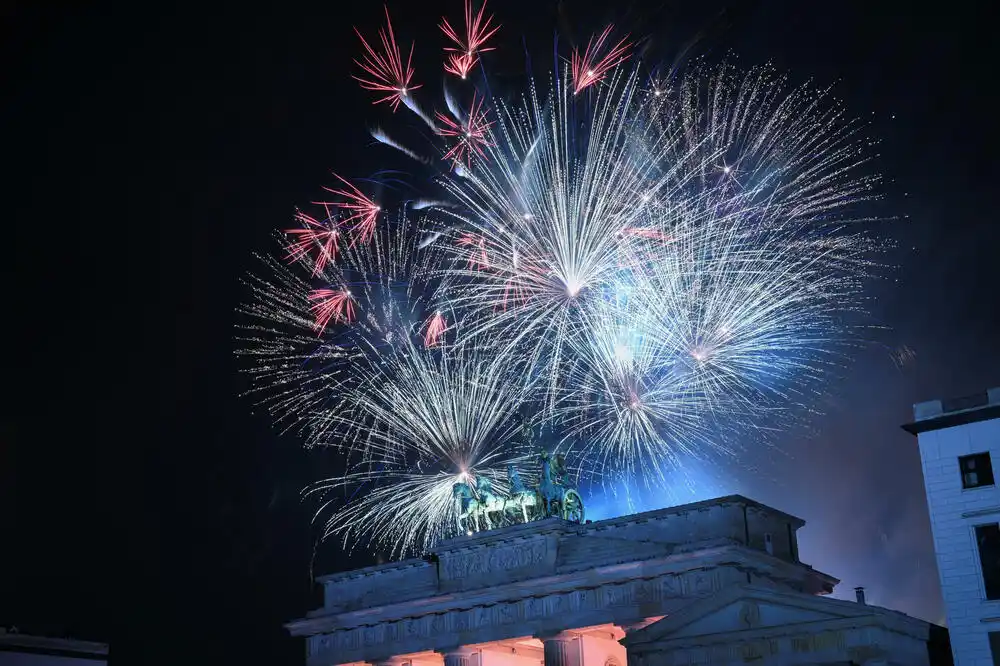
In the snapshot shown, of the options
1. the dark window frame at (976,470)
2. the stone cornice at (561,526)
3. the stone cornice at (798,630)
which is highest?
the stone cornice at (561,526)

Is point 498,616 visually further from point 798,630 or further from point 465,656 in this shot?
point 798,630

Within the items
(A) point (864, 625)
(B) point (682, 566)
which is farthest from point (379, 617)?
(A) point (864, 625)

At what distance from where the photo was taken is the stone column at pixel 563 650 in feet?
183

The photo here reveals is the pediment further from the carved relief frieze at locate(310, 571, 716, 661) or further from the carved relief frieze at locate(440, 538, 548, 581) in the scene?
the carved relief frieze at locate(440, 538, 548, 581)

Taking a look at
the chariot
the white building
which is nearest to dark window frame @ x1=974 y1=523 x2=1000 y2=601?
the white building

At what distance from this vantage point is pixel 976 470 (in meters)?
45.0

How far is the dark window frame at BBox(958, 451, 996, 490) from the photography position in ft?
146

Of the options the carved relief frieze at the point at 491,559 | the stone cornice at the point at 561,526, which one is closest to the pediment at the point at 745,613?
the stone cornice at the point at 561,526

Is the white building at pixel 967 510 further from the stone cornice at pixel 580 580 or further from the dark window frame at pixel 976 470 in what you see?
the stone cornice at pixel 580 580

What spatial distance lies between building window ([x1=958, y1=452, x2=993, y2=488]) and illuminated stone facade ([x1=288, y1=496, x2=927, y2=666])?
6269 millimetres

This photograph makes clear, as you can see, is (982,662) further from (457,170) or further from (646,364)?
(457,170)

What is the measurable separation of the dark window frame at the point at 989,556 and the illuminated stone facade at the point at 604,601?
3184 millimetres

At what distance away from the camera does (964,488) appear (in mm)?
44906

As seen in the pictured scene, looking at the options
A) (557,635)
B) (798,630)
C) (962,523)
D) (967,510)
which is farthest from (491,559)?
(967,510)
